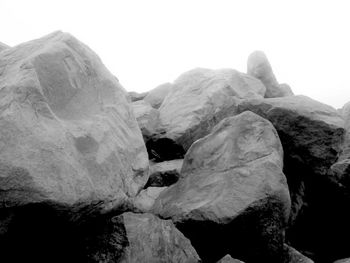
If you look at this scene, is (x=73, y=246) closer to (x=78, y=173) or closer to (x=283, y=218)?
(x=78, y=173)

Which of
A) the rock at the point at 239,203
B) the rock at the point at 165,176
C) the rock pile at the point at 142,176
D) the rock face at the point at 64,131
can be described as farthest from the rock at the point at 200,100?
Result: the rock face at the point at 64,131

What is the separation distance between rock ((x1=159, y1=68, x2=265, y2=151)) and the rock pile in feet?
0.34

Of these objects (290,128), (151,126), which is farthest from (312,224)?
(151,126)

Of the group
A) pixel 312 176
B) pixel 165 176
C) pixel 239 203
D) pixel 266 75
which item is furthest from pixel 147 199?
pixel 266 75

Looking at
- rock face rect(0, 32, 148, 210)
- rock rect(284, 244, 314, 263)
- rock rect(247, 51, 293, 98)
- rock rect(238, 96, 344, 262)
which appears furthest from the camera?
rock rect(247, 51, 293, 98)

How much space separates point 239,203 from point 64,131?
114 inches

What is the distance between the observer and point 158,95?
14016 millimetres

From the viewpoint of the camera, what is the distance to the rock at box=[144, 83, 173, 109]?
13.6 m

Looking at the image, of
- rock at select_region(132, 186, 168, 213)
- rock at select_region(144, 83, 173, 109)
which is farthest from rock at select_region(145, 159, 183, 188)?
rock at select_region(144, 83, 173, 109)

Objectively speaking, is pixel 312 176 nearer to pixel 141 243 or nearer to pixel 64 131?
pixel 141 243

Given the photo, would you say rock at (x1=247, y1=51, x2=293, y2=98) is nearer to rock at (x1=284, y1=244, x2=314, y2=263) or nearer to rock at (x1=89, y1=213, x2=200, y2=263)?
rock at (x1=284, y1=244, x2=314, y2=263)

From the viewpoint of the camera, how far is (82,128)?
484 centimetres

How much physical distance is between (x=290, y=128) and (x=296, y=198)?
155 cm

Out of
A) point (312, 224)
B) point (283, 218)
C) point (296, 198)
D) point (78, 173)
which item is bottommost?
point (312, 224)
